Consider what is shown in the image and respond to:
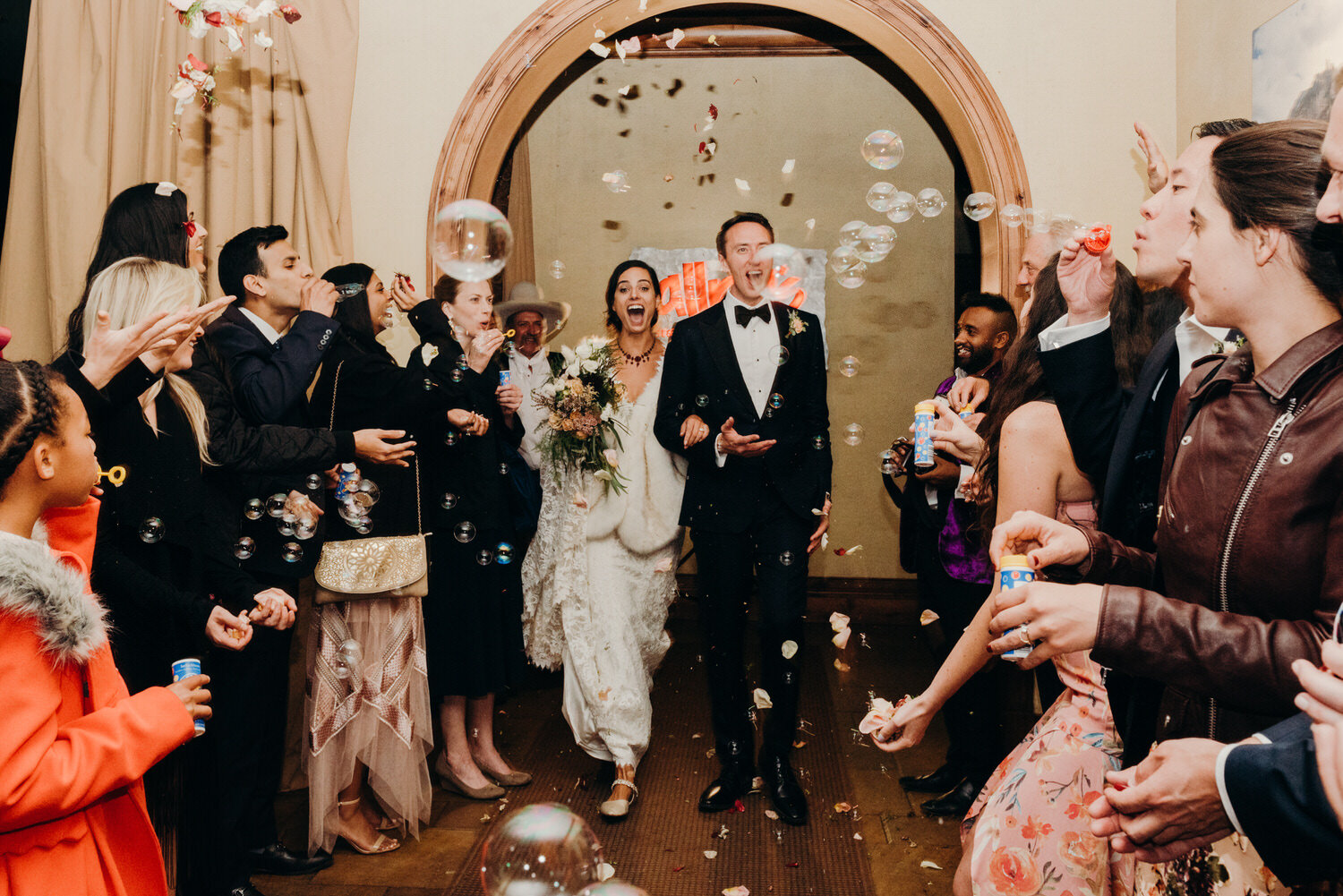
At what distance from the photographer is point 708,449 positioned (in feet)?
9.72

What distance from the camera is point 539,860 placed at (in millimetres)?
1753

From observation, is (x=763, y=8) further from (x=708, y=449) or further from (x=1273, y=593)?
(x=1273, y=593)

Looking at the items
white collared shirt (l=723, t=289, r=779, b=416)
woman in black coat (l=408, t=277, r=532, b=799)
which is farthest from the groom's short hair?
woman in black coat (l=408, t=277, r=532, b=799)

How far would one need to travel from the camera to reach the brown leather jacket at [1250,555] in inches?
37.9

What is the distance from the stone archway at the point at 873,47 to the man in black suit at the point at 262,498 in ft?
2.97

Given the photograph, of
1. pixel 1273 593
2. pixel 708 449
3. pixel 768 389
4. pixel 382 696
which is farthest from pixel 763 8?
pixel 1273 593

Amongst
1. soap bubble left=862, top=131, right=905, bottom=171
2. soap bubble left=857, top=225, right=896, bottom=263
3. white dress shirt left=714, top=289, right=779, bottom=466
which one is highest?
soap bubble left=862, top=131, right=905, bottom=171

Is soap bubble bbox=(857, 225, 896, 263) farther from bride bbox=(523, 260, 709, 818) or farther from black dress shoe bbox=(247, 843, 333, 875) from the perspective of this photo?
black dress shoe bbox=(247, 843, 333, 875)

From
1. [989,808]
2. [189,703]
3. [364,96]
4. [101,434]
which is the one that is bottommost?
[989,808]

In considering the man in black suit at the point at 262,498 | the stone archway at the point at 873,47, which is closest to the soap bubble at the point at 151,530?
the man in black suit at the point at 262,498

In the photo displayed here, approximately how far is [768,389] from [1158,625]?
2088 mm

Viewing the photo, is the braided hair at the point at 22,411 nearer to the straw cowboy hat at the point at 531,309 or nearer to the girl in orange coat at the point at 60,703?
the girl in orange coat at the point at 60,703

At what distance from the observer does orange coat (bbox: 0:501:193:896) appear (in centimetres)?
118

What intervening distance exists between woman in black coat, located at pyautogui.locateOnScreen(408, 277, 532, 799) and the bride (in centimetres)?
15
